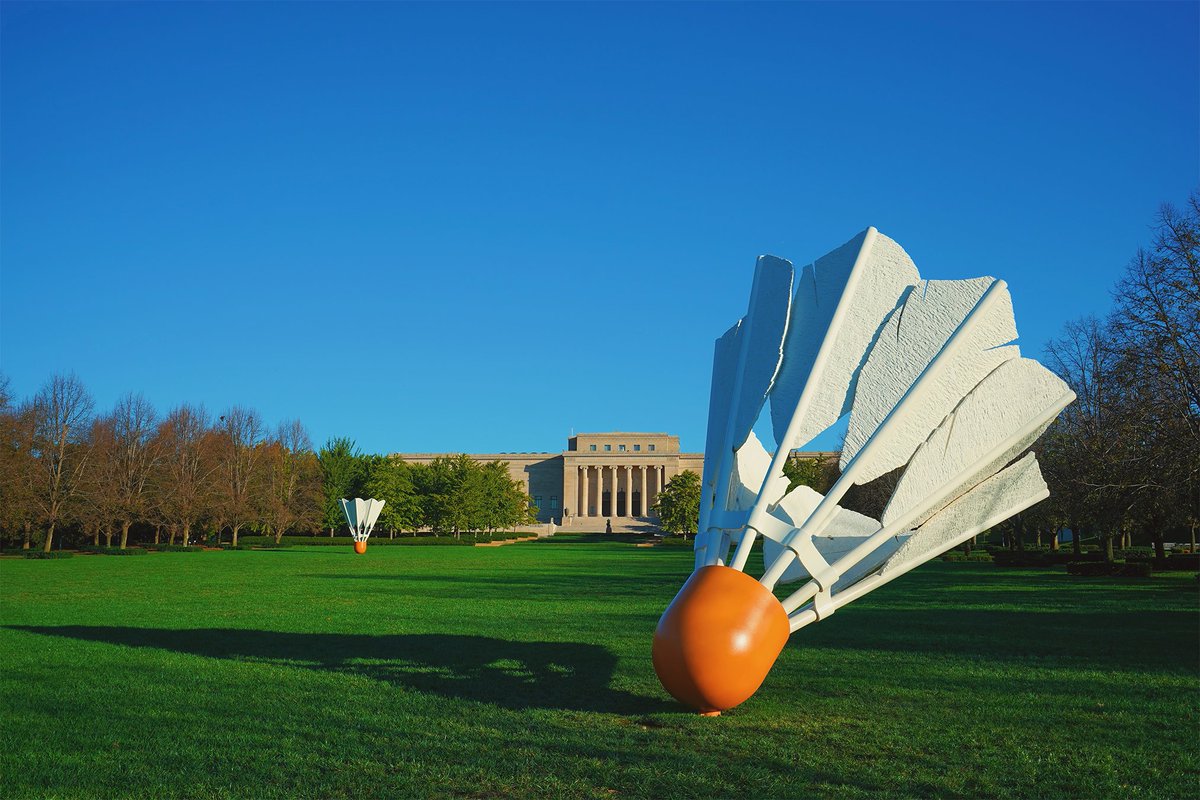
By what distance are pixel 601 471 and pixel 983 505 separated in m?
80.9

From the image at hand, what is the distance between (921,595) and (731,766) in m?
11.8

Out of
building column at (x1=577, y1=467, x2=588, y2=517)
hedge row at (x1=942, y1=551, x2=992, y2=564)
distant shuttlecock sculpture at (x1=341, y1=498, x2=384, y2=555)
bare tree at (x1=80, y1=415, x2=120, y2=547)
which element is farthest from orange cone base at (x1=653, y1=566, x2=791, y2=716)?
building column at (x1=577, y1=467, x2=588, y2=517)

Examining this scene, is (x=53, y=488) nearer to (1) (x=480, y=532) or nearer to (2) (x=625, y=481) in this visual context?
(1) (x=480, y=532)

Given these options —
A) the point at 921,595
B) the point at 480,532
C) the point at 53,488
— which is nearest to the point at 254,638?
the point at 921,595

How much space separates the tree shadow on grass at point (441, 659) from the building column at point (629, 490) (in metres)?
74.1

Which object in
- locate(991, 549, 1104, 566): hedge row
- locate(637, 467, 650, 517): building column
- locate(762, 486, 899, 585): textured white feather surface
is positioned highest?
locate(637, 467, 650, 517): building column

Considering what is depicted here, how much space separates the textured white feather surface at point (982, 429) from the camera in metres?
5.31

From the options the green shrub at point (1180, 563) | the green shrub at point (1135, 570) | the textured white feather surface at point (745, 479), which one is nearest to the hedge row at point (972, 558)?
the green shrub at point (1180, 563)

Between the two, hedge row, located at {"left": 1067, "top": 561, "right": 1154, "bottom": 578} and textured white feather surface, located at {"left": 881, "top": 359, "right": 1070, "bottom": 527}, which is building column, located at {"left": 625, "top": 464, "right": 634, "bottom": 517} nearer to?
hedge row, located at {"left": 1067, "top": 561, "right": 1154, "bottom": 578}

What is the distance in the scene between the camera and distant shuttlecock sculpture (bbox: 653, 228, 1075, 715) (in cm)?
496

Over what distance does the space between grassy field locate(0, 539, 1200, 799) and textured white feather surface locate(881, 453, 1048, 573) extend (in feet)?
3.64

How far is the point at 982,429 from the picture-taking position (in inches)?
215

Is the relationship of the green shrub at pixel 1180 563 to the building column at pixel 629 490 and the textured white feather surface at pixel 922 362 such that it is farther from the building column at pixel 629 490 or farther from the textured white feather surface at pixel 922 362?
the building column at pixel 629 490

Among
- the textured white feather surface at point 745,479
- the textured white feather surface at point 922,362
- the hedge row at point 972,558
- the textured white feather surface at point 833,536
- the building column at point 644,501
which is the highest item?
the building column at point 644,501
